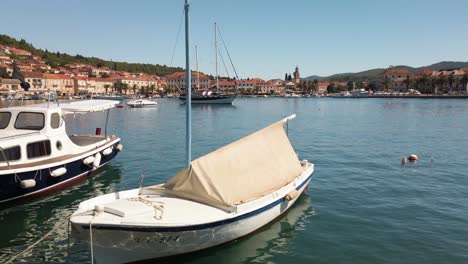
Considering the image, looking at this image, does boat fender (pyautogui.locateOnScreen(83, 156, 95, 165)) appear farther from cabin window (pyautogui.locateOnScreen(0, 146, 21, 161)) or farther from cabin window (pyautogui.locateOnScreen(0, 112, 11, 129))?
cabin window (pyautogui.locateOnScreen(0, 112, 11, 129))

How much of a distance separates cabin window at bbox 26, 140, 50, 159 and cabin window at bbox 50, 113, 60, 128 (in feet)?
3.33

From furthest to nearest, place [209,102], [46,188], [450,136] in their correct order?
[209,102] → [450,136] → [46,188]

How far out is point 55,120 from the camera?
17.1 m

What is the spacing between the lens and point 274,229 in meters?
12.5

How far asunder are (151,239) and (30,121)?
11264 mm

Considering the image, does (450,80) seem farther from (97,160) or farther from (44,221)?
(44,221)

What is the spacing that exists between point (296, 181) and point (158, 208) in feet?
18.9

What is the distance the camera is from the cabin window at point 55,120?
16.8 meters

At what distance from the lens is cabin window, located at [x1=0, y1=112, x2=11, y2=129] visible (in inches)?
661

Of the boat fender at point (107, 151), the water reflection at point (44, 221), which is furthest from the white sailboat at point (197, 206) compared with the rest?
the boat fender at point (107, 151)

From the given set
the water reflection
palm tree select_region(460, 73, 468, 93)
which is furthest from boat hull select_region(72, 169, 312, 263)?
palm tree select_region(460, 73, 468, 93)

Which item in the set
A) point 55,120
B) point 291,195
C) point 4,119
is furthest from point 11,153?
point 291,195

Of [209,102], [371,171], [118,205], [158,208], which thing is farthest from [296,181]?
[209,102]

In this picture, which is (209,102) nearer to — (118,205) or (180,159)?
(180,159)
